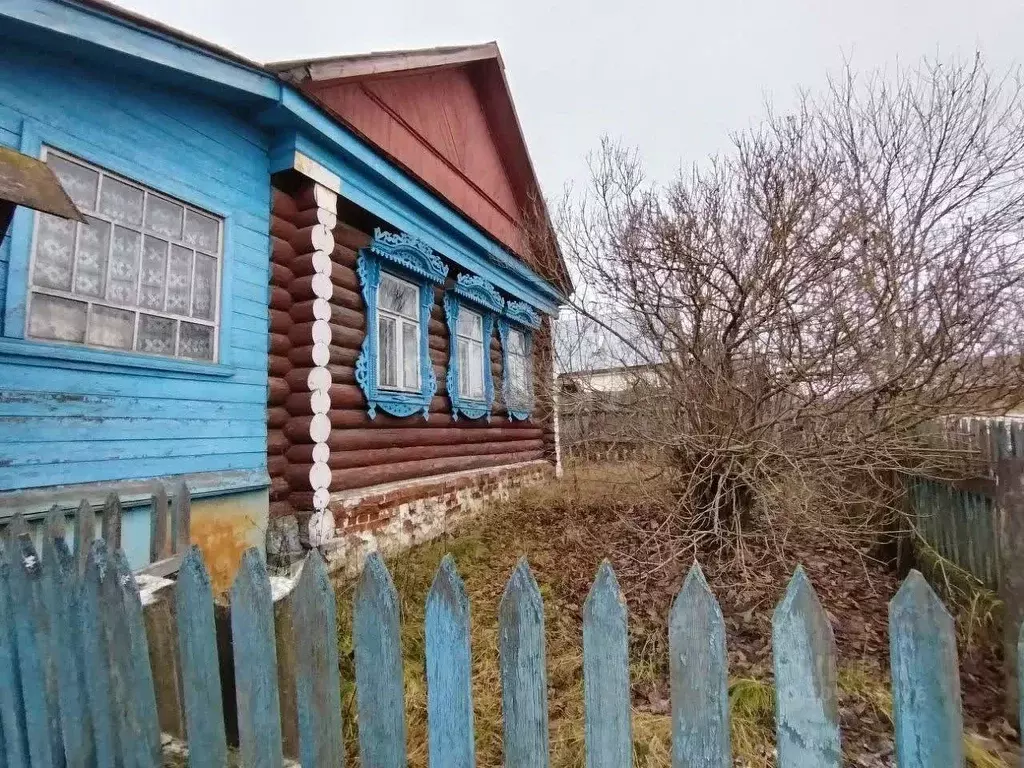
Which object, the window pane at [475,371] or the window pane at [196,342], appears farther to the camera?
the window pane at [475,371]

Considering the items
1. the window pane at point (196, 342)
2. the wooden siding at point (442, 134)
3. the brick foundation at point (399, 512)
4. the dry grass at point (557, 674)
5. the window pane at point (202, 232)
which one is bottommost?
the dry grass at point (557, 674)

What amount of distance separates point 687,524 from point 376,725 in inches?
165

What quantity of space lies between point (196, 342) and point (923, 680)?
5.04 m

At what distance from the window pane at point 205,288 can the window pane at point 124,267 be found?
1.60 ft

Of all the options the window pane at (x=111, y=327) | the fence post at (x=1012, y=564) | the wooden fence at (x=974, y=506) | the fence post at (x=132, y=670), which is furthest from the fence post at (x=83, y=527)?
the wooden fence at (x=974, y=506)

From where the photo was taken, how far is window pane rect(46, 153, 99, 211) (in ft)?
12.7

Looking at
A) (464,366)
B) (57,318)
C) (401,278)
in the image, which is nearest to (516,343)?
(464,366)

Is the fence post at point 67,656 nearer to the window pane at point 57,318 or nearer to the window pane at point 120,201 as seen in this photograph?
the window pane at point 57,318

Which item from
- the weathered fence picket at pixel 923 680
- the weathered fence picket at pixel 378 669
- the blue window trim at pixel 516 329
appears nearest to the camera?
the weathered fence picket at pixel 923 680

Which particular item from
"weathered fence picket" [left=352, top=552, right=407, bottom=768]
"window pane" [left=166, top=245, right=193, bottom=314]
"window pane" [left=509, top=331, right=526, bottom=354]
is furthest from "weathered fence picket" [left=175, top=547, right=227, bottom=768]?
"window pane" [left=509, top=331, right=526, bottom=354]

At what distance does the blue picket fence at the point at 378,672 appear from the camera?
1118 millimetres

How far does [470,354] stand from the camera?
8.78 metres

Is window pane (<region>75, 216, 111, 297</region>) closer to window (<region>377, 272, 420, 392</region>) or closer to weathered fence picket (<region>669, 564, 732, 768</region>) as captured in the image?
window (<region>377, 272, 420, 392</region>)

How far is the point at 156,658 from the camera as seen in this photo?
73.1 inches
